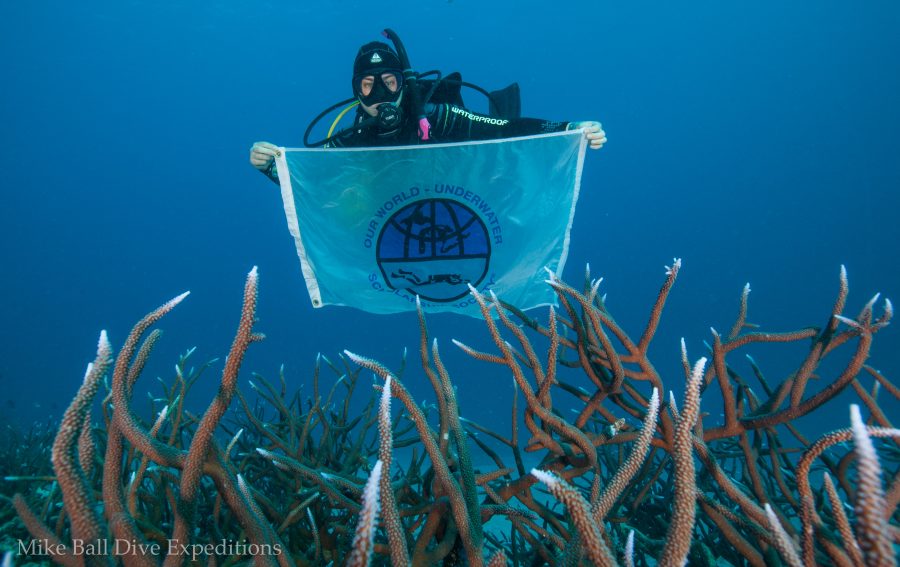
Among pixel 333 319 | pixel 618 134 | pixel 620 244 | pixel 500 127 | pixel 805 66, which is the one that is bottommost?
pixel 333 319

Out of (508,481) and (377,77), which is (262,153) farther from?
(508,481)

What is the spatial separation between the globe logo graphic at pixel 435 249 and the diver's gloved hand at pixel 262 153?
140 cm

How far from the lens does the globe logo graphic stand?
478cm

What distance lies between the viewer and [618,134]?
43906 millimetres

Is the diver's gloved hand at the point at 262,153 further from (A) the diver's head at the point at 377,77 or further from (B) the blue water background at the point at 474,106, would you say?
(B) the blue water background at the point at 474,106

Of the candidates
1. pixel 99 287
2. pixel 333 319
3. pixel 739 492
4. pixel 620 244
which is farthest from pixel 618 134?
pixel 99 287

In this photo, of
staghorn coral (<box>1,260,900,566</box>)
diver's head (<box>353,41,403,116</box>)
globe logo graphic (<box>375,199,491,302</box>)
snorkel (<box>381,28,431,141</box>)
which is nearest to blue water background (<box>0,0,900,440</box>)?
globe logo graphic (<box>375,199,491,302</box>)

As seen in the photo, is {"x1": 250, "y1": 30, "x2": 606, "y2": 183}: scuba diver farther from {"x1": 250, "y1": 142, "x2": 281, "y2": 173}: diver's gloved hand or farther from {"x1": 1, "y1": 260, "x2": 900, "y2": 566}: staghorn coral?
{"x1": 1, "y1": 260, "x2": 900, "y2": 566}: staghorn coral

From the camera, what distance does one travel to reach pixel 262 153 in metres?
4.41

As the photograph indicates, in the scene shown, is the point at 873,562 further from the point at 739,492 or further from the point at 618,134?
the point at 618,134

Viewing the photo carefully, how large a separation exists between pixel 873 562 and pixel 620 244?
42.1 metres

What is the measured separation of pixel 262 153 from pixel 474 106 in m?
34.3

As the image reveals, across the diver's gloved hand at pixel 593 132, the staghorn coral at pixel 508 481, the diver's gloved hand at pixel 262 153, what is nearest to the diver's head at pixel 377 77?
the diver's gloved hand at pixel 262 153

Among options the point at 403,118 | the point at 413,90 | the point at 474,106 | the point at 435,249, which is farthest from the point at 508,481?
the point at 474,106
